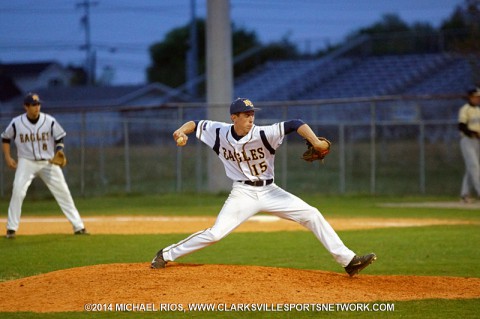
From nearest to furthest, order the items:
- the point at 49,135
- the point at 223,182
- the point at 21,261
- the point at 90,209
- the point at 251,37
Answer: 1. the point at 21,261
2. the point at 49,135
3. the point at 90,209
4. the point at 223,182
5. the point at 251,37

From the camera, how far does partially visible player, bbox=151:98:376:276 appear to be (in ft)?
29.5

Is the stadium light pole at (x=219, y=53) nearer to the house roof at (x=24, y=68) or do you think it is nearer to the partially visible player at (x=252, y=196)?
the partially visible player at (x=252, y=196)

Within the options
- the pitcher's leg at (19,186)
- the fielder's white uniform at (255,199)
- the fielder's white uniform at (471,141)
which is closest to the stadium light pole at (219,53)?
the fielder's white uniform at (471,141)

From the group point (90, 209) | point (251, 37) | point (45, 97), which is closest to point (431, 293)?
point (90, 209)

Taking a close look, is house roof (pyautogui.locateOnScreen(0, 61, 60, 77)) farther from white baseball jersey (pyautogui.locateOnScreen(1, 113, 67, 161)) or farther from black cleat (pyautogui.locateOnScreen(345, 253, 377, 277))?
black cleat (pyautogui.locateOnScreen(345, 253, 377, 277))

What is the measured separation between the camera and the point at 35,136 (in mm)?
13906

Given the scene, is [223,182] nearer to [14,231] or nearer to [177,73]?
[14,231]

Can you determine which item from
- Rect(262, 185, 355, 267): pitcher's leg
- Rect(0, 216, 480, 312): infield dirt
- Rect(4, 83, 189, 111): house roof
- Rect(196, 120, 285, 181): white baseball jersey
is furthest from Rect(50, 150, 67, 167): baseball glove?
Rect(4, 83, 189, 111): house roof

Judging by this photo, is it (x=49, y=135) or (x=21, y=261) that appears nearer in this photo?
(x=21, y=261)

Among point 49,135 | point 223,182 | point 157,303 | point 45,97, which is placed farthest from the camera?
point 45,97

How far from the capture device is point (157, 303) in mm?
7742

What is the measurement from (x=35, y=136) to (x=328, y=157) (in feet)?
82.6

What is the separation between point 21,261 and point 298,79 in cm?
3525

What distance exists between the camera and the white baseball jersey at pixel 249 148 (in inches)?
353
